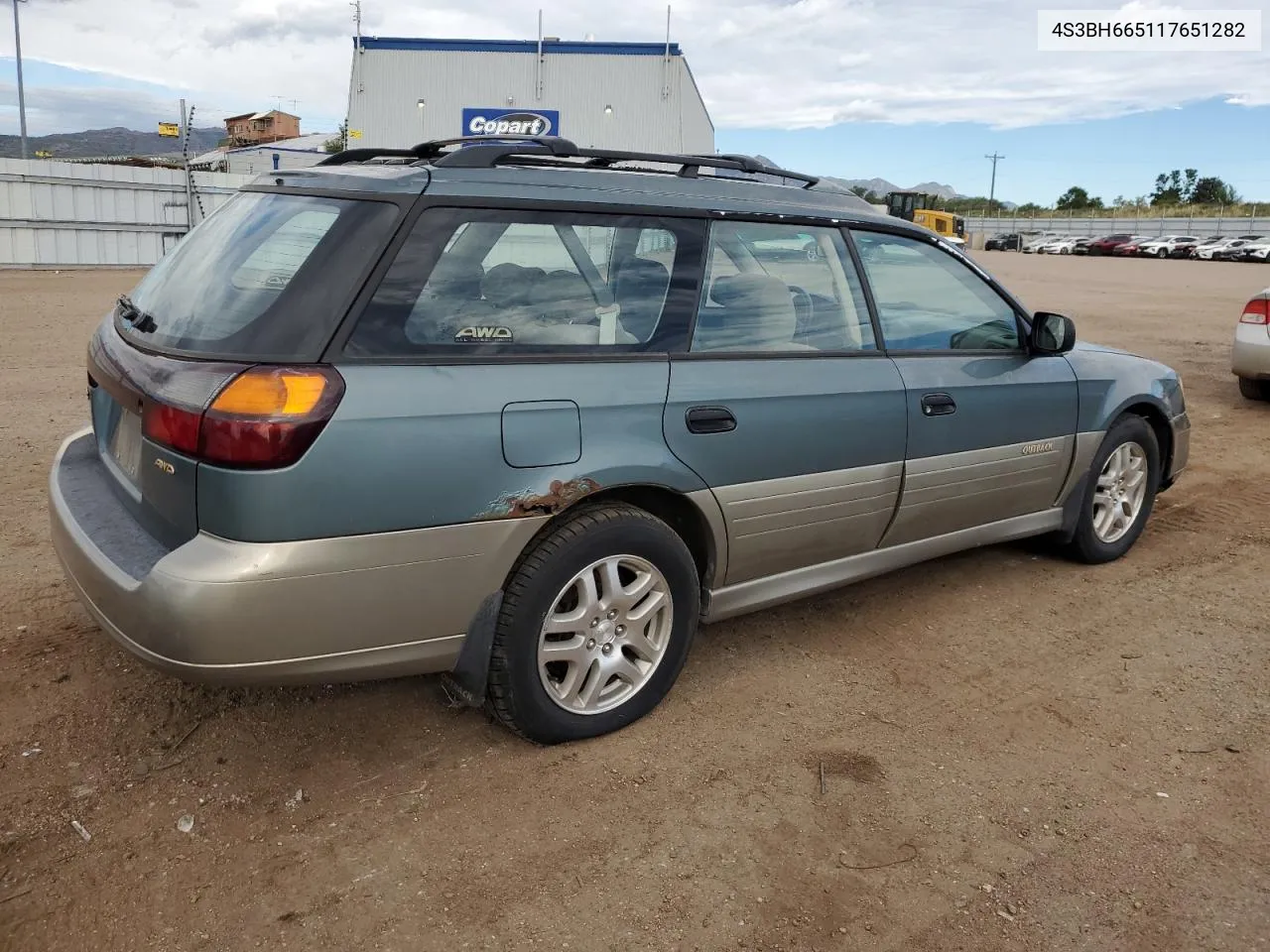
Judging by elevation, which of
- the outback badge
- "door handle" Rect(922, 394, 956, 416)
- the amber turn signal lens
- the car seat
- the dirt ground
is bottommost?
the dirt ground

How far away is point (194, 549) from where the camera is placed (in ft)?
8.33

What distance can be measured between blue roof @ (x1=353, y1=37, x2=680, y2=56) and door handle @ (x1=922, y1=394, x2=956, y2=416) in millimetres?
17707

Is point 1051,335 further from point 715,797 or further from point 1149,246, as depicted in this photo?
point 1149,246

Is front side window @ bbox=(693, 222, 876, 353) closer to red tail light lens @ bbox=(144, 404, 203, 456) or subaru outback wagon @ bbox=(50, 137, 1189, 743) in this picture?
subaru outback wagon @ bbox=(50, 137, 1189, 743)

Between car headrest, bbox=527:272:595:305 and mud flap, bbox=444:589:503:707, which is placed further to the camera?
car headrest, bbox=527:272:595:305

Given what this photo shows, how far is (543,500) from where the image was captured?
9.29 ft

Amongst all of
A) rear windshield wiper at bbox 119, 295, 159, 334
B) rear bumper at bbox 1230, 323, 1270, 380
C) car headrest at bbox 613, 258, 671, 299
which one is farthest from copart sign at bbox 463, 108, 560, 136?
car headrest at bbox 613, 258, 671, 299

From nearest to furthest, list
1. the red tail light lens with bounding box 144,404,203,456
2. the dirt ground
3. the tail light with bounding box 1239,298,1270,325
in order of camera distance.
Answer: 1. the dirt ground
2. the red tail light lens with bounding box 144,404,203,456
3. the tail light with bounding box 1239,298,1270,325

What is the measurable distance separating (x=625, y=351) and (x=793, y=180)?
1428 millimetres

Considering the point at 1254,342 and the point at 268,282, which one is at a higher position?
the point at 268,282

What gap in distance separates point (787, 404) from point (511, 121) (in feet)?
58.9

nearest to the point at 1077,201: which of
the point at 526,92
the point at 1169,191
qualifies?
the point at 1169,191

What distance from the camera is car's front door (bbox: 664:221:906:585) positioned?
128 inches

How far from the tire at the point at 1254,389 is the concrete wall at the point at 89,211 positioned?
717 inches
